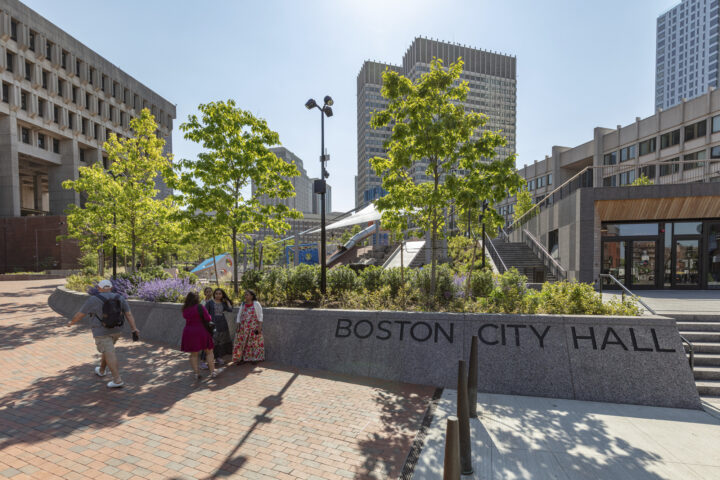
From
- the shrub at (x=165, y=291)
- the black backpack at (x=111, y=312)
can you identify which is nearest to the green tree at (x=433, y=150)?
the black backpack at (x=111, y=312)

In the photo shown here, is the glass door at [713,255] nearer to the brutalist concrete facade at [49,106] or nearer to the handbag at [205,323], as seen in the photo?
the handbag at [205,323]

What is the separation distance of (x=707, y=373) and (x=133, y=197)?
19032 millimetres

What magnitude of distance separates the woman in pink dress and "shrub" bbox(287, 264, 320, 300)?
3161 mm

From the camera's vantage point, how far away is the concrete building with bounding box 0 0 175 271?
125 ft

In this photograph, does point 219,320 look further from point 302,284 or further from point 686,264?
point 686,264

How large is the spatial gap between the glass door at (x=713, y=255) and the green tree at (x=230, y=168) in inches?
696

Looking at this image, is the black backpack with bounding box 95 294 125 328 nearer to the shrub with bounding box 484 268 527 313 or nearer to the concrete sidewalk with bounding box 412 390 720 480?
the concrete sidewalk with bounding box 412 390 720 480

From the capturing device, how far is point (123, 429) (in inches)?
190

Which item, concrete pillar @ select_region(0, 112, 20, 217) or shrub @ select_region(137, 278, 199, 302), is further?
concrete pillar @ select_region(0, 112, 20, 217)

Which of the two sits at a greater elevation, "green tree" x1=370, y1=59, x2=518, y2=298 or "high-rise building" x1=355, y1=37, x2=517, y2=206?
"high-rise building" x1=355, y1=37, x2=517, y2=206

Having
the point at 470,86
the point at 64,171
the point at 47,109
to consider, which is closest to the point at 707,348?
the point at 47,109

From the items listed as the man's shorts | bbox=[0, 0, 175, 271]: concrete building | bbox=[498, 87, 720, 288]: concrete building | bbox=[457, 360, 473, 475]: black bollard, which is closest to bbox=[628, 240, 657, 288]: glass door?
bbox=[498, 87, 720, 288]: concrete building

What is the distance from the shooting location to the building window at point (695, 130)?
3638cm

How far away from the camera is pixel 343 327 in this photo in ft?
25.3
